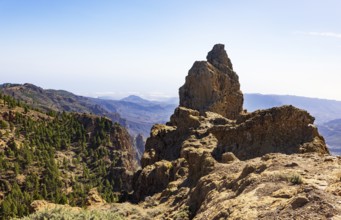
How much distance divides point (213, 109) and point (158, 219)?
2135 inches

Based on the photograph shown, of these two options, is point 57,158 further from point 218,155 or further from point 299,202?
point 299,202

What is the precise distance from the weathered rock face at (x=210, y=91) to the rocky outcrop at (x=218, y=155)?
75cm

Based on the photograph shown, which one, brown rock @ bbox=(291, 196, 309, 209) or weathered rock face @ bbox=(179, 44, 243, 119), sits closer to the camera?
brown rock @ bbox=(291, 196, 309, 209)

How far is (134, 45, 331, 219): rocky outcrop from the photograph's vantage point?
22.1 metres

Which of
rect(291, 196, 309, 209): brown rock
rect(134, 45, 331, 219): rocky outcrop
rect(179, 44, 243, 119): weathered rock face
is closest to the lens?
rect(291, 196, 309, 209): brown rock

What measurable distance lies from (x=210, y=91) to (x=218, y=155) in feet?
144

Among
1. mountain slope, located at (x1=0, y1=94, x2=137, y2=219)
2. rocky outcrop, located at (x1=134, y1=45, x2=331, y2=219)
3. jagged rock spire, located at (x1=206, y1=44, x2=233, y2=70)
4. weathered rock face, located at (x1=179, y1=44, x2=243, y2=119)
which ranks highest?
jagged rock spire, located at (x1=206, y1=44, x2=233, y2=70)

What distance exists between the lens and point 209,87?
278 feet

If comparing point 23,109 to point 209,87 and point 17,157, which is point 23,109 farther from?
point 209,87

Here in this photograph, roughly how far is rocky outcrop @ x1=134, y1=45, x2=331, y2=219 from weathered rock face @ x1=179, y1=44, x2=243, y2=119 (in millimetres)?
749

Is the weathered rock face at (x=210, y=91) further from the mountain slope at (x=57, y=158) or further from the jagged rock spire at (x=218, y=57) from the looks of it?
the mountain slope at (x=57, y=158)

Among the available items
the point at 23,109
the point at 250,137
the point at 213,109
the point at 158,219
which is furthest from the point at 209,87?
the point at 23,109

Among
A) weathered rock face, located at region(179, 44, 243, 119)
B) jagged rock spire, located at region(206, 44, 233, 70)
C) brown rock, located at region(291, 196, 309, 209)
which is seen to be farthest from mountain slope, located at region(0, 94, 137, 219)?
brown rock, located at region(291, 196, 309, 209)

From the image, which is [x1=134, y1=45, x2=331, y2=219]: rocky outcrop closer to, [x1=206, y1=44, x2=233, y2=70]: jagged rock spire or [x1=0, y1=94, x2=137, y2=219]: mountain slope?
[x1=206, y1=44, x2=233, y2=70]: jagged rock spire
